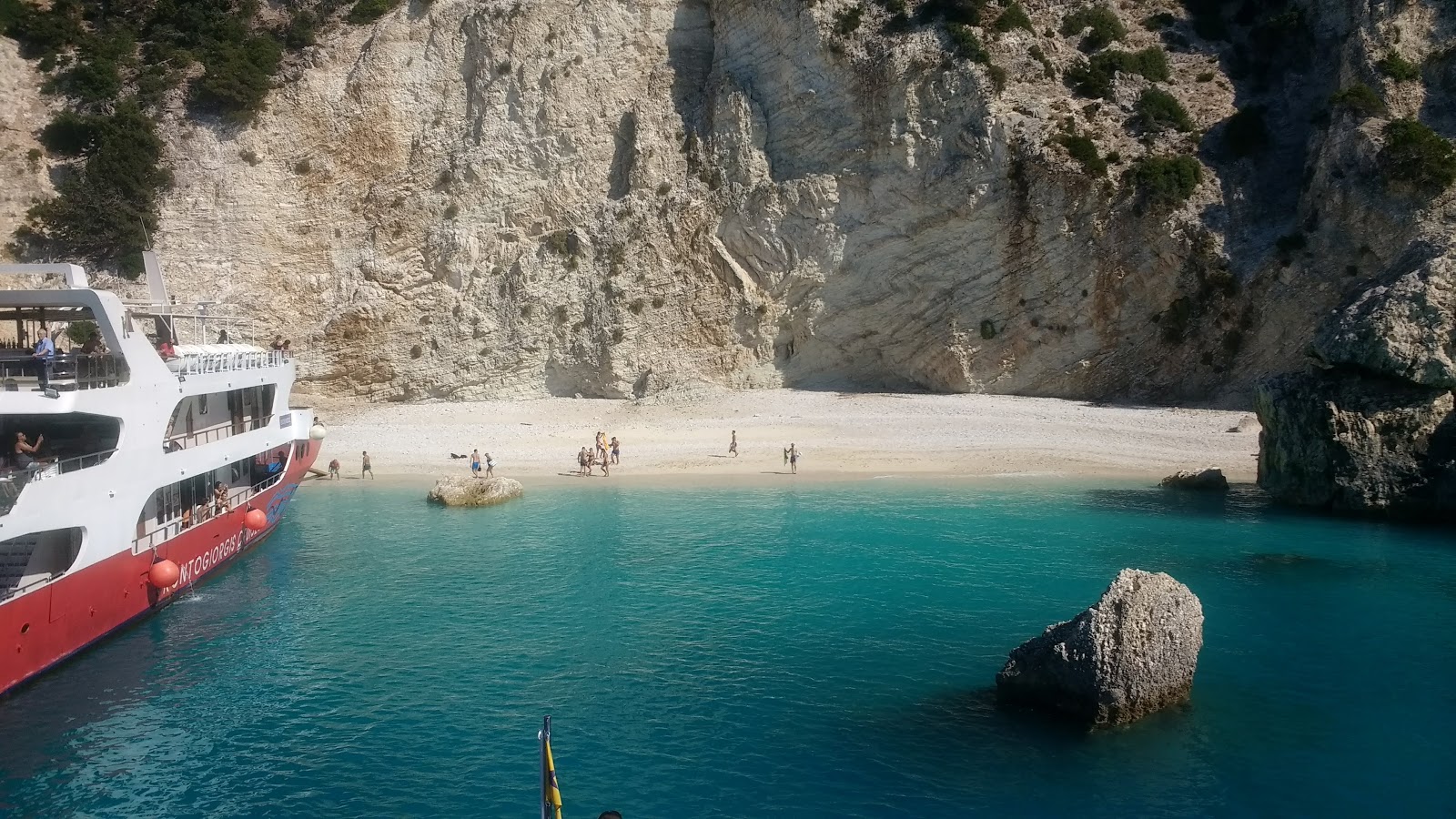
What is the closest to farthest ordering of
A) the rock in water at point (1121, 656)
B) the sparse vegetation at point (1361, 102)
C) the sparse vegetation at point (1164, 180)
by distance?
the rock in water at point (1121, 656) < the sparse vegetation at point (1361, 102) < the sparse vegetation at point (1164, 180)

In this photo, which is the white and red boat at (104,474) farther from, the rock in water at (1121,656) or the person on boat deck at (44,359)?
the rock in water at (1121,656)

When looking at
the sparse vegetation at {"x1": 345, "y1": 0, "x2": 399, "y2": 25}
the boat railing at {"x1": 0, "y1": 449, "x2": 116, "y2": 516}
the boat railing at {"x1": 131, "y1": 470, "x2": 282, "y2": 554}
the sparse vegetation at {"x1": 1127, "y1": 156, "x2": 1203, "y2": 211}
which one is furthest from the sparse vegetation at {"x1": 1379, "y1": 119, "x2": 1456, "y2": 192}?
the sparse vegetation at {"x1": 345, "y1": 0, "x2": 399, "y2": 25}


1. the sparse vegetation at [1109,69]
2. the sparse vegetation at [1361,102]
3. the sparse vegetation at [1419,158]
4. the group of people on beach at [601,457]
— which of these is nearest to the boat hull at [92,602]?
the group of people on beach at [601,457]

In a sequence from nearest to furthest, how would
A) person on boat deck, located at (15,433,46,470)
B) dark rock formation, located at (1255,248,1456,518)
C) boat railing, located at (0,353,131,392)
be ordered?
person on boat deck, located at (15,433,46,470) → boat railing, located at (0,353,131,392) → dark rock formation, located at (1255,248,1456,518)

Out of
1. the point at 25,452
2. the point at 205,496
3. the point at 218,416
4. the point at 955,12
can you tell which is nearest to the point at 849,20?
the point at 955,12

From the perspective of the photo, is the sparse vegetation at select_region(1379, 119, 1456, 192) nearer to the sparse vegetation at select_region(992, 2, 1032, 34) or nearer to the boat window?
the sparse vegetation at select_region(992, 2, 1032, 34)

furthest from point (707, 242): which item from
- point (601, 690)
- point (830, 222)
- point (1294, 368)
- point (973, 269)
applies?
point (601, 690)
